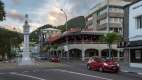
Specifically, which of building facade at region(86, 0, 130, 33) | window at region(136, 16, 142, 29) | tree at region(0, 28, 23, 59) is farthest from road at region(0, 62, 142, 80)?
building facade at region(86, 0, 130, 33)

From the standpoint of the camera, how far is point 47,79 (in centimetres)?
2923

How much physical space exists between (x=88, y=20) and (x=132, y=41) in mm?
74703

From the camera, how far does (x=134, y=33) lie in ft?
161

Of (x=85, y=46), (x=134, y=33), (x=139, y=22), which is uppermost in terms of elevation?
(x=139, y=22)

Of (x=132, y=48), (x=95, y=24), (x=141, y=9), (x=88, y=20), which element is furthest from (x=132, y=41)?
(x=88, y=20)

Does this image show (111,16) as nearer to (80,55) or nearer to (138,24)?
(80,55)

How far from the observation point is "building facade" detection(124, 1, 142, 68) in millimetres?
47250

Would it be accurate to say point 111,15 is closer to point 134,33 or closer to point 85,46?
point 85,46

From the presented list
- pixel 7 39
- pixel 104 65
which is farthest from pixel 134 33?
pixel 7 39

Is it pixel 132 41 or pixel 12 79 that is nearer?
pixel 12 79

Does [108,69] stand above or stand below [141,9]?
below

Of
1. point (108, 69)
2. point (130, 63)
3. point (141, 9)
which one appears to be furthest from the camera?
point (130, 63)

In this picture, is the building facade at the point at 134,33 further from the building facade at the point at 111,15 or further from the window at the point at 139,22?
the building facade at the point at 111,15

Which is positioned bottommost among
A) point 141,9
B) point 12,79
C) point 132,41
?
point 12,79
